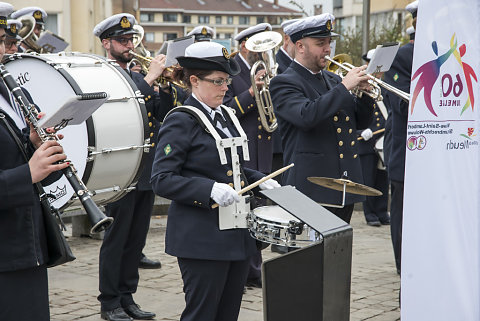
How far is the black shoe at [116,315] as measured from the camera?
19.2 feet

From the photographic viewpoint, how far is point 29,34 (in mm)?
8250

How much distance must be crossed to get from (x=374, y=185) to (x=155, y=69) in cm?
563

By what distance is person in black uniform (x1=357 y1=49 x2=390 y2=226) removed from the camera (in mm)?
10531

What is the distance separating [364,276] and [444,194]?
10.4ft

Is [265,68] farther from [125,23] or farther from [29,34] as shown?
[29,34]

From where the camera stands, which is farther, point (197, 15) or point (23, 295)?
point (197, 15)


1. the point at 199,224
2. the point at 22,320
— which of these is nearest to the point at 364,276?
the point at 199,224

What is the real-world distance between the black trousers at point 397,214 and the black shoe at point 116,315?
8.34 feet

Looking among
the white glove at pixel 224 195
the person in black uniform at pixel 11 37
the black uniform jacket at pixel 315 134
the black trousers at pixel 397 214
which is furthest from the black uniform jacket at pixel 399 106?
the person in black uniform at pixel 11 37

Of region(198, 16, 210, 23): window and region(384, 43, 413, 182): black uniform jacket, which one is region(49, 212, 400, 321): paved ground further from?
region(198, 16, 210, 23): window

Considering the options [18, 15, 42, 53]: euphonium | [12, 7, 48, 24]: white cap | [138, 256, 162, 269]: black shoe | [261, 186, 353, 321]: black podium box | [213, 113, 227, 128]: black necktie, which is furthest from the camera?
[12, 7, 48, 24]: white cap

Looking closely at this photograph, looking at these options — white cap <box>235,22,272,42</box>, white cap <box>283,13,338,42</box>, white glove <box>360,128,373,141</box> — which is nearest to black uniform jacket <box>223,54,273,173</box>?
white cap <box>235,22,272,42</box>

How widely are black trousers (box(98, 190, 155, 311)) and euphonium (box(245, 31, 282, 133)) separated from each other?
1519 millimetres

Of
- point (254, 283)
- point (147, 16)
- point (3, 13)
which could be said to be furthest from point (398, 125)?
point (147, 16)
